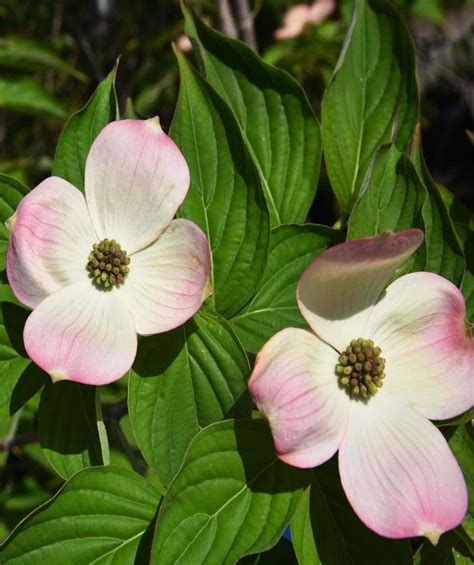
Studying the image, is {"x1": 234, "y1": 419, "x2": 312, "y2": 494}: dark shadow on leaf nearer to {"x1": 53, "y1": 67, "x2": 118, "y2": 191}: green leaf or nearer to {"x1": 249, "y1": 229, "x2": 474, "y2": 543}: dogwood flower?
{"x1": 249, "y1": 229, "x2": 474, "y2": 543}: dogwood flower

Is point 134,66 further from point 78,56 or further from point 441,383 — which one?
point 441,383

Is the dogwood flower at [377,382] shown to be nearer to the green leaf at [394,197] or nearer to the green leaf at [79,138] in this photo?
the green leaf at [394,197]

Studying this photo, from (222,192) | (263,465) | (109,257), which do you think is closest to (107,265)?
(109,257)

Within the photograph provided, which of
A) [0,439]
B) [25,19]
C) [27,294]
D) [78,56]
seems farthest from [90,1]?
[27,294]

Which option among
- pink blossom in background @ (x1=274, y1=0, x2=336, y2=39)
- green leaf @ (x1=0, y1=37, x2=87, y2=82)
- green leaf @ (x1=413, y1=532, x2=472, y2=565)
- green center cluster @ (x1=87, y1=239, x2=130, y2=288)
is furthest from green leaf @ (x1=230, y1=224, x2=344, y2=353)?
pink blossom in background @ (x1=274, y1=0, x2=336, y2=39)

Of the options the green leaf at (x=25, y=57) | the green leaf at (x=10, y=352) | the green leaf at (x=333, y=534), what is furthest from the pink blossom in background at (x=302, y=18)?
the green leaf at (x=333, y=534)
